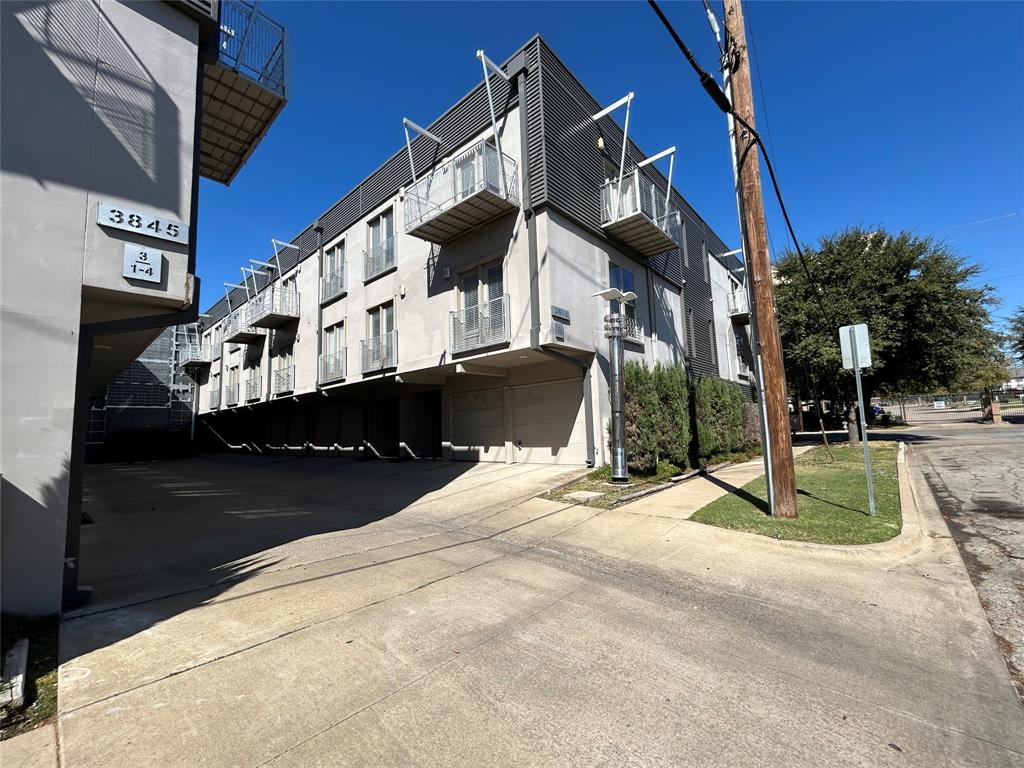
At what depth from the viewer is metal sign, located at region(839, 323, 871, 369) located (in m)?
7.04

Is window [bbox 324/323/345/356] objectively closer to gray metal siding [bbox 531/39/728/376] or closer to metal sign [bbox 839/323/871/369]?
gray metal siding [bbox 531/39/728/376]

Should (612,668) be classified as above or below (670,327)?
below

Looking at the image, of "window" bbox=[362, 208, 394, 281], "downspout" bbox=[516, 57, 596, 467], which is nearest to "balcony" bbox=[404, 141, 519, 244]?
"downspout" bbox=[516, 57, 596, 467]

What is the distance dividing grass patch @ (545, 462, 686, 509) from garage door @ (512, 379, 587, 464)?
4.43 ft

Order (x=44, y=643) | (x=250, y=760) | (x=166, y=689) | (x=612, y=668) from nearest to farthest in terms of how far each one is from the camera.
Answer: (x=250, y=760) < (x=166, y=689) < (x=612, y=668) < (x=44, y=643)

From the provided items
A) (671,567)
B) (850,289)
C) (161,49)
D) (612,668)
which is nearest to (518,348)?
(671,567)

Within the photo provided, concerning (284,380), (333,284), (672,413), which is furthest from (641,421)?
(284,380)

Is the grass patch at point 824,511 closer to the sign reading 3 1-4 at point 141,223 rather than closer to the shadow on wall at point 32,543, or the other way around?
the shadow on wall at point 32,543

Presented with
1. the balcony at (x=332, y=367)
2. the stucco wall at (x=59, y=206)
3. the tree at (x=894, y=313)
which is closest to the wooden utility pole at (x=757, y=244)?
the stucco wall at (x=59, y=206)

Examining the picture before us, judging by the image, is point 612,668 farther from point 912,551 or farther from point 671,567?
point 912,551

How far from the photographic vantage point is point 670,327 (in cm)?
1889

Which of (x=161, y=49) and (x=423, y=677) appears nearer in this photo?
(x=423, y=677)

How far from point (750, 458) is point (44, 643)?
18.4 m

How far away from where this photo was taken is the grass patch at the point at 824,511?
623 cm
